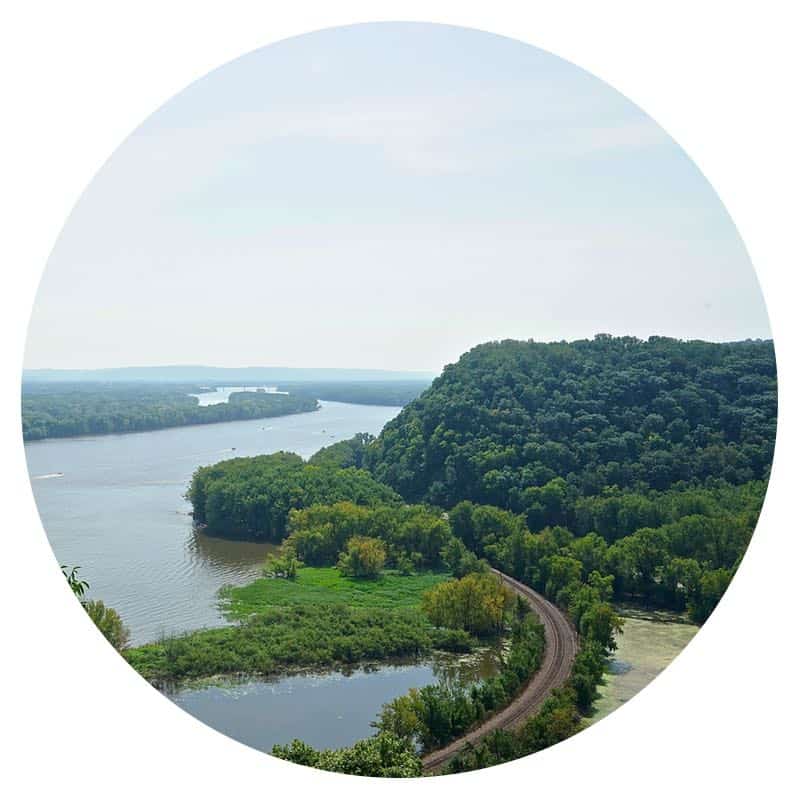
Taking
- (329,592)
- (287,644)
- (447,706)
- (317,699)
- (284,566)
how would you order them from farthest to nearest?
(284,566) → (329,592) → (287,644) → (317,699) → (447,706)

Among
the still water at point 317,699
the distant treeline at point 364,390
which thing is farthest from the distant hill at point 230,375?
the still water at point 317,699

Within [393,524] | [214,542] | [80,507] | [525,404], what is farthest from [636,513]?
[80,507]

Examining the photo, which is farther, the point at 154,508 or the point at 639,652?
the point at 154,508

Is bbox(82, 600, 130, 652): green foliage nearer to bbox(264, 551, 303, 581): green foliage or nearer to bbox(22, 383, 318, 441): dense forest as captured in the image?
bbox(264, 551, 303, 581): green foliage

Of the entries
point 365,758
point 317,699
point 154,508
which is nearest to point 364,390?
point 154,508

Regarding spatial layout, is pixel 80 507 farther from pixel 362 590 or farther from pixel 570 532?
pixel 570 532

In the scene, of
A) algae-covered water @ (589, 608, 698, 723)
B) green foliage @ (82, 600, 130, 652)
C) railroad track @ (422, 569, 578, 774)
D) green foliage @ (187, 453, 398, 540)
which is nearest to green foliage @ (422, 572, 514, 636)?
railroad track @ (422, 569, 578, 774)

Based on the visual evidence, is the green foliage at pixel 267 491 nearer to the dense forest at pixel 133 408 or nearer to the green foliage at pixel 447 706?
the dense forest at pixel 133 408

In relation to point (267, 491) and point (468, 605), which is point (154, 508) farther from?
point (468, 605)
